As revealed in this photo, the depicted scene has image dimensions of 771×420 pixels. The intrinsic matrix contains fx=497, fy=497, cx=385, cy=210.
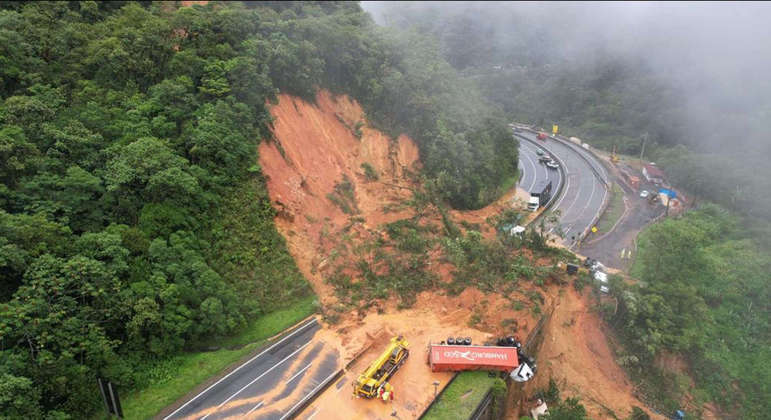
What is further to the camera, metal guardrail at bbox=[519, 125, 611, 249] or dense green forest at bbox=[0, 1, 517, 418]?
metal guardrail at bbox=[519, 125, 611, 249]

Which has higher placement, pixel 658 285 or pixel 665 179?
pixel 665 179

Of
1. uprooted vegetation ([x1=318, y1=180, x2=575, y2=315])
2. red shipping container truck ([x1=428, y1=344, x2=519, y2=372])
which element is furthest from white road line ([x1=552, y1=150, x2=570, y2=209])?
red shipping container truck ([x1=428, y1=344, x2=519, y2=372])

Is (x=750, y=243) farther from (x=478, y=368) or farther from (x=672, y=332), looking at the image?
(x=478, y=368)

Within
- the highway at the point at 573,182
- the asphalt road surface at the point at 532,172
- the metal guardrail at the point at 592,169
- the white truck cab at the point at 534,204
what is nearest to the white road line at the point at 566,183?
the highway at the point at 573,182

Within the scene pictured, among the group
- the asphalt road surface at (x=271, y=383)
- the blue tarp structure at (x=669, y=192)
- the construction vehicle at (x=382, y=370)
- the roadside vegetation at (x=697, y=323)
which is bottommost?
the roadside vegetation at (x=697, y=323)

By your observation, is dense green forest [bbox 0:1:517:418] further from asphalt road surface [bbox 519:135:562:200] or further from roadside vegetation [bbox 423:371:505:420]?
asphalt road surface [bbox 519:135:562:200]

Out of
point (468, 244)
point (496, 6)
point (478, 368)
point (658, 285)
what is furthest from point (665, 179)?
point (496, 6)

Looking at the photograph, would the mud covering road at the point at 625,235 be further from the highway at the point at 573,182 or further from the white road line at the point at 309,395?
the white road line at the point at 309,395
